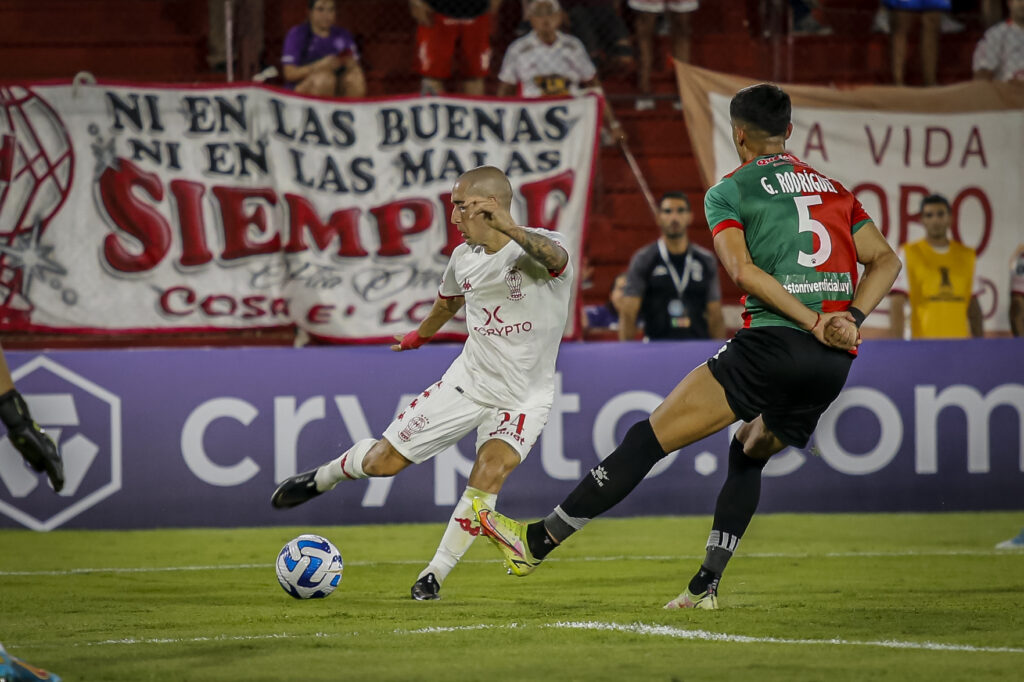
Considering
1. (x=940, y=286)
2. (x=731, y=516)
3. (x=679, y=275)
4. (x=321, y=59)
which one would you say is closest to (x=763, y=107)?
(x=731, y=516)

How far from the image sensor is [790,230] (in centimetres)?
586

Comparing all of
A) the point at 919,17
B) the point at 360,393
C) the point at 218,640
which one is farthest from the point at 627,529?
the point at 919,17

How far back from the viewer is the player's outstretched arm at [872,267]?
5914 millimetres

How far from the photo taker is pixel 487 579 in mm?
7922

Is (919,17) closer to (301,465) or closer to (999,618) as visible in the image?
(301,465)

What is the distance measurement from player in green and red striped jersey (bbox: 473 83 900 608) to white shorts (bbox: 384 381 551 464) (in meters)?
1.12

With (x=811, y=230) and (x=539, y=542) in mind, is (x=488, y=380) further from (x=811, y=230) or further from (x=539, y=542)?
(x=811, y=230)

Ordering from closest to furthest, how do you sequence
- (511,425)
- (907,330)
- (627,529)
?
(511,425)
(627,529)
(907,330)

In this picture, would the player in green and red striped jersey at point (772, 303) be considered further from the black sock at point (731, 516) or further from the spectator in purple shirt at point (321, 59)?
the spectator in purple shirt at point (321, 59)

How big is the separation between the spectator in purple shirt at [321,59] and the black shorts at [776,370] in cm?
714

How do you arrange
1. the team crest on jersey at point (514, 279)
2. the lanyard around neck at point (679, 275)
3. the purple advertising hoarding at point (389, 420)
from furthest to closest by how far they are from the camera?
the lanyard around neck at point (679, 275), the purple advertising hoarding at point (389, 420), the team crest on jersey at point (514, 279)

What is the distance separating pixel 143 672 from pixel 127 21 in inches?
392

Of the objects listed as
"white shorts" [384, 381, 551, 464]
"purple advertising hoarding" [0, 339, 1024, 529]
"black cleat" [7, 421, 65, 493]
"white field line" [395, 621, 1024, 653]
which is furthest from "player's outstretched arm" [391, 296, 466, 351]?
"purple advertising hoarding" [0, 339, 1024, 529]

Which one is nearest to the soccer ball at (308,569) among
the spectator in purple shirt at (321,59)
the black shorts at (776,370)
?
the black shorts at (776,370)
